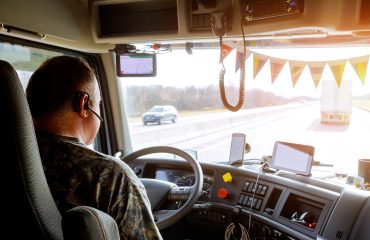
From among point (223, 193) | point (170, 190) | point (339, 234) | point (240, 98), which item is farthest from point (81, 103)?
point (223, 193)

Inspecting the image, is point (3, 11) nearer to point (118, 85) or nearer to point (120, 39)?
point (120, 39)

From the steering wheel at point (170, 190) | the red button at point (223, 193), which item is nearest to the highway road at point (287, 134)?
the red button at point (223, 193)

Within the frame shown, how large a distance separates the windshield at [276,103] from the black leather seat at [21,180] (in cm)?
149

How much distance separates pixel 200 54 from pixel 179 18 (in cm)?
63

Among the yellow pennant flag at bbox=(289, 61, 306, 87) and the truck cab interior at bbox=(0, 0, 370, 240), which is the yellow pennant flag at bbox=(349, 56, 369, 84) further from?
the yellow pennant flag at bbox=(289, 61, 306, 87)

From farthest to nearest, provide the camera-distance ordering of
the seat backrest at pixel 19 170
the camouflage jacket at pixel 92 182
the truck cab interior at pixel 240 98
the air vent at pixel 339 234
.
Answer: the truck cab interior at pixel 240 98, the air vent at pixel 339 234, the camouflage jacket at pixel 92 182, the seat backrest at pixel 19 170

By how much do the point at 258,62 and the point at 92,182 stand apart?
6.25 ft

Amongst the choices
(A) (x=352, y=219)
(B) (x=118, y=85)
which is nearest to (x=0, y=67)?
(A) (x=352, y=219)

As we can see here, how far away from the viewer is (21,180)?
3.01ft

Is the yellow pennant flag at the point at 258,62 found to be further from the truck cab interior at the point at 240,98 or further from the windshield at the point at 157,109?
the windshield at the point at 157,109

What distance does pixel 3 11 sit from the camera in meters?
2.00

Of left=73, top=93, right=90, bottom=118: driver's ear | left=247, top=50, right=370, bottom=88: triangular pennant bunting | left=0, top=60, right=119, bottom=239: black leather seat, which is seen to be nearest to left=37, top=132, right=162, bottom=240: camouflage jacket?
left=73, top=93, right=90, bottom=118: driver's ear

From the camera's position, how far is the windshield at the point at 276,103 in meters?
2.53

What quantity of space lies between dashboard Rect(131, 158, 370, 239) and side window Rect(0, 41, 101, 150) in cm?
112
